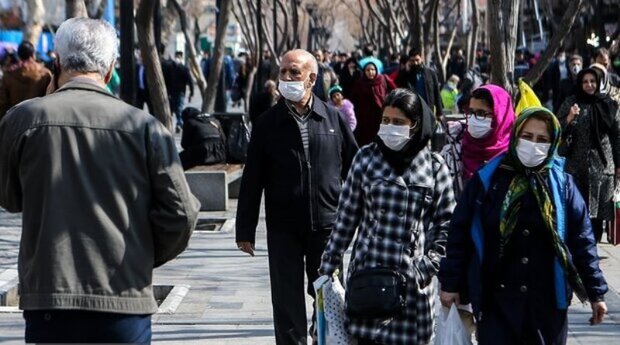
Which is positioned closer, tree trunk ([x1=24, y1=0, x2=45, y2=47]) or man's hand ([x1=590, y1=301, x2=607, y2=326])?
man's hand ([x1=590, y1=301, x2=607, y2=326])

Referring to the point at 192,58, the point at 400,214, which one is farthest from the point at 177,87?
the point at 400,214

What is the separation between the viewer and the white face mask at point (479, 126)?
759 cm

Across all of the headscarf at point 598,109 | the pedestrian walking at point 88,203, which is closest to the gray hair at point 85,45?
the pedestrian walking at point 88,203

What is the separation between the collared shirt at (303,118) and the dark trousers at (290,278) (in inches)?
16.5

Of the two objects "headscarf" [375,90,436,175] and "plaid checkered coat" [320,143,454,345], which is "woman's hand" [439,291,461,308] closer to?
"plaid checkered coat" [320,143,454,345]

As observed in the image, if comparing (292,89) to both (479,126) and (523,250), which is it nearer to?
(479,126)

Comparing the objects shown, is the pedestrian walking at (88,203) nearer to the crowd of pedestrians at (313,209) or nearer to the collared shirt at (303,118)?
the crowd of pedestrians at (313,209)

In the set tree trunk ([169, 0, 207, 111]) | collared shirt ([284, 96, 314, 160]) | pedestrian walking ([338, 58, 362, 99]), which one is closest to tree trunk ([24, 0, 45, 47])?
tree trunk ([169, 0, 207, 111])

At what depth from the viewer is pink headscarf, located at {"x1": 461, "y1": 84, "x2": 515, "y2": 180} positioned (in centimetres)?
758

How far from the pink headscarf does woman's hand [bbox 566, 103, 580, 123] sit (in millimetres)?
2819

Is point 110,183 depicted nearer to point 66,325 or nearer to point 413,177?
point 66,325

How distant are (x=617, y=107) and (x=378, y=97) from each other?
5.78m

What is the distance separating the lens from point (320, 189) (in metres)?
7.05

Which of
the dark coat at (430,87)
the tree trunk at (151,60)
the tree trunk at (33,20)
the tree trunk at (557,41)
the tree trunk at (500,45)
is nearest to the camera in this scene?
the tree trunk at (500,45)
